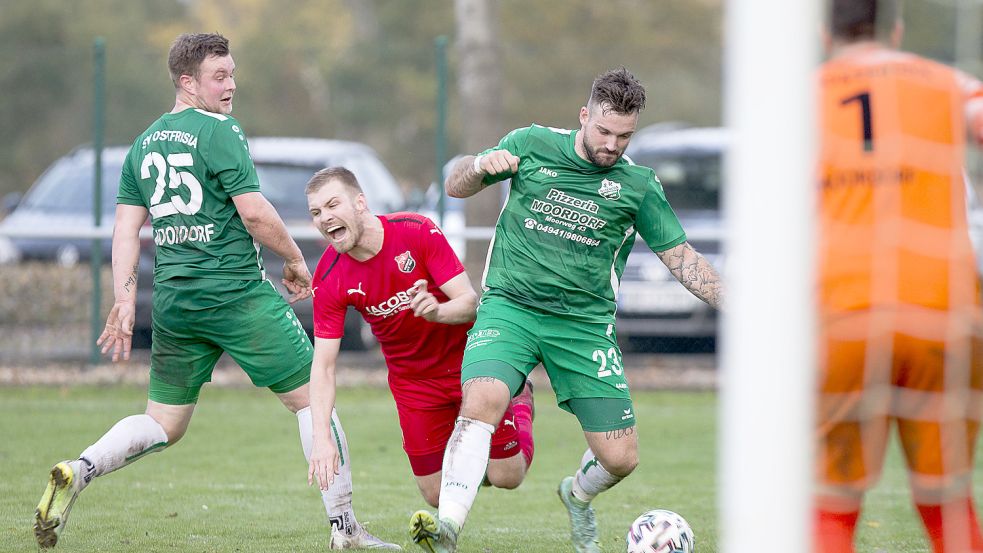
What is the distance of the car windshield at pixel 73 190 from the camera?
1148cm

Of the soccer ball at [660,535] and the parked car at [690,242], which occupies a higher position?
the parked car at [690,242]

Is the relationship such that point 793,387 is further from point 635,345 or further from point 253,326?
point 635,345

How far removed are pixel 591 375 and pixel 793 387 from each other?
264 cm

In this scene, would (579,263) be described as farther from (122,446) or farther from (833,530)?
(122,446)

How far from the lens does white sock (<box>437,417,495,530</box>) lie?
4699 millimetres

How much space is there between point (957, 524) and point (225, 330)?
3209mm

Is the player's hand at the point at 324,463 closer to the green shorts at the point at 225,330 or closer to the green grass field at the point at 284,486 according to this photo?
the green grass field at the point at 284,486

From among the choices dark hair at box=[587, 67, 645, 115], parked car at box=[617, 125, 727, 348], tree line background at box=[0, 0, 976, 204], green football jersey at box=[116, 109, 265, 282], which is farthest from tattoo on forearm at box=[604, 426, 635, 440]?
tree line background at box=[0, 0, 976, 204]

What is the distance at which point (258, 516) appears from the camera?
242 inches

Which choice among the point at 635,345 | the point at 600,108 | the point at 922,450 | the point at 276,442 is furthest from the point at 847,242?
the point at 635,345

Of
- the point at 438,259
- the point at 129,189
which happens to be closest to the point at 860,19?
the point at 438,259

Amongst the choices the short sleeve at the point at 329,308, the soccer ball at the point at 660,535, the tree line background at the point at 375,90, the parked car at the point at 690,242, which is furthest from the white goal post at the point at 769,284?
the parked car at the point at 690,242

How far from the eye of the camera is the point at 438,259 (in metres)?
5.40

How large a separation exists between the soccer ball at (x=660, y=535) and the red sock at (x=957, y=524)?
1.42 metres
